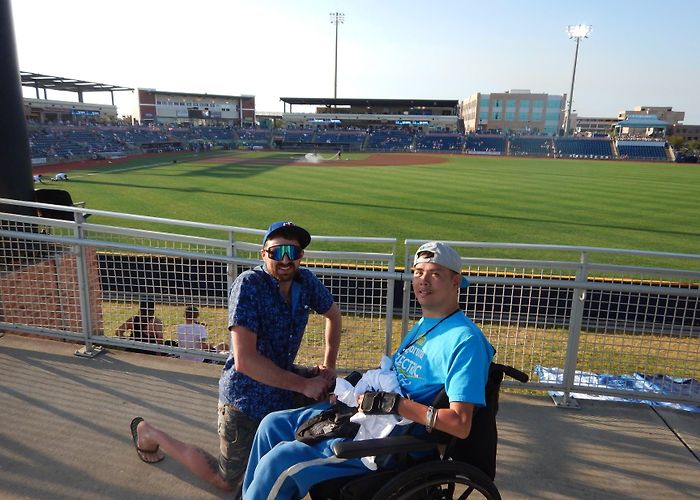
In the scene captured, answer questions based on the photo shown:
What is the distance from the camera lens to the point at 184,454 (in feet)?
9.12

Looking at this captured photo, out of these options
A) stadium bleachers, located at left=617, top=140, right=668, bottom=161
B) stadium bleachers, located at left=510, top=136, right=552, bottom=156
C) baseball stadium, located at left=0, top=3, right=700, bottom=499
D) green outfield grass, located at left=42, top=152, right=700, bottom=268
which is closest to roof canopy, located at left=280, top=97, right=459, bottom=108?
stadium bleachers, located at left=510, top=136, right=552, bottom=156

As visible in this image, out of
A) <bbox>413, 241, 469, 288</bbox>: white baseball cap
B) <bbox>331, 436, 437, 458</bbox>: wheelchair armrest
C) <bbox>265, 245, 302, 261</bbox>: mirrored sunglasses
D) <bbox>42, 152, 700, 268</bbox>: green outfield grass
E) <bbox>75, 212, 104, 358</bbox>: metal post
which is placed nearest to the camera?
<bbox>331, 436, 437, 458</bbox>: wheelchair armrest

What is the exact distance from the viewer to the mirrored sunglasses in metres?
2.51

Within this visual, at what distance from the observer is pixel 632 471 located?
298cm

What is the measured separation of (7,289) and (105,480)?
Result: 3.18 meters

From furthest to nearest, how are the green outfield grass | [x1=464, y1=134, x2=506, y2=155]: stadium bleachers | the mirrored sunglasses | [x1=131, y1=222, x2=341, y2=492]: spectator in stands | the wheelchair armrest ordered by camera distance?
1. [x1=464, y1=134, x2=506, y2=155]: stadium bleachers
2. the green outfield grass
3. the mirrored sunglasses
4. [x1=131, y1=222, x2=341, y2=492]: spectator in stands
5. the wheelchair armrest

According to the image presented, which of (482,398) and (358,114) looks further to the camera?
(358,114)

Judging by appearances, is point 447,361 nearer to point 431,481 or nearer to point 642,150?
point 431,481

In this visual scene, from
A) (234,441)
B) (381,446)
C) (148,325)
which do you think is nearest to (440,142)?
(148,325)

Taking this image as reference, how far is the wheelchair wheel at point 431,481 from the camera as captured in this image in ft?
6.54

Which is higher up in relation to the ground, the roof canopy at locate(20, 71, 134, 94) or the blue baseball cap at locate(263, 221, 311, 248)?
the roof canopy at locate(20, 71, 134, 94)

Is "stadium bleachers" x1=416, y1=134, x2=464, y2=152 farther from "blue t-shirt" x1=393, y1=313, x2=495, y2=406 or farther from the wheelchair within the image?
the wheelchair

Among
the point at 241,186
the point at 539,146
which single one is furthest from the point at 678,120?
the point at 241,186

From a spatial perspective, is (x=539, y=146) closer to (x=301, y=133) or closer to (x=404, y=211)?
(x=301, y=133)
